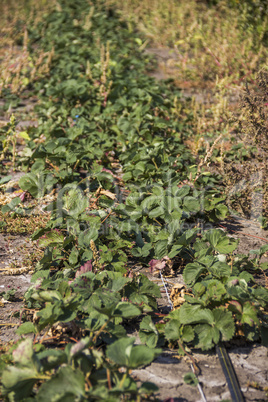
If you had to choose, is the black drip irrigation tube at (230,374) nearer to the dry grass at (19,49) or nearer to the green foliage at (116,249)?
the green foliage at (116,249)

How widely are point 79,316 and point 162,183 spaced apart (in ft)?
4.78

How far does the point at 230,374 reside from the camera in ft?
6.40

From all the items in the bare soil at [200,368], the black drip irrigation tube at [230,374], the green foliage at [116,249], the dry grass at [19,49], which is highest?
the dry grass at [19,49]

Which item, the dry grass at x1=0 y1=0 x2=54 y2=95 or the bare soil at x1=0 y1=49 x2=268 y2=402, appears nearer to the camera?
the bare soil at x1=0 y1=49 x2=268 y2=402

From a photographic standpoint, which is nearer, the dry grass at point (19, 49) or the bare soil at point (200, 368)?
the bare soil at point (200, 368)

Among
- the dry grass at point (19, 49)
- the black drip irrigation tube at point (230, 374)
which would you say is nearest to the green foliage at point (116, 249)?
the black drip irrigation tube at point (230, 374)

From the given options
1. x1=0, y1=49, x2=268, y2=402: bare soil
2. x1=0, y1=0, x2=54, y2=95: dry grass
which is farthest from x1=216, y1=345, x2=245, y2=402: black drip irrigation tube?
x1=0, y1=0, x2=54, y2=95: dry grass

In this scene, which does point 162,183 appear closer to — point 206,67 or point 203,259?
point 203,259

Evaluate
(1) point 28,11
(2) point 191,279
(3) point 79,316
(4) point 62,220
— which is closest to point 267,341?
(2) point 191,279

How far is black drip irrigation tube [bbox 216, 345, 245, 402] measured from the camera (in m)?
1.85

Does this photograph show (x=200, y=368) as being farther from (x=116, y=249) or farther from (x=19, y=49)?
(x=19, y=49)

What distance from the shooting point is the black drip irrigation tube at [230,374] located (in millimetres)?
1851

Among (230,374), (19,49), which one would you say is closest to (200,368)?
(230,374)

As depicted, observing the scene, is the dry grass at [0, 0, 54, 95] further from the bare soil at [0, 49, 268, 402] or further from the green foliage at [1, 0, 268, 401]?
the bare soil at [0, 49, 268, 402]
